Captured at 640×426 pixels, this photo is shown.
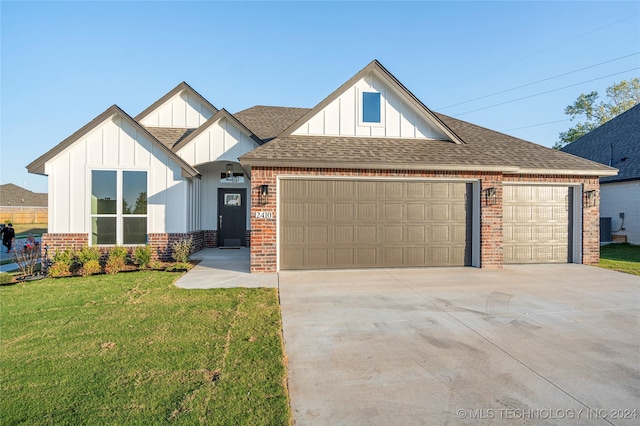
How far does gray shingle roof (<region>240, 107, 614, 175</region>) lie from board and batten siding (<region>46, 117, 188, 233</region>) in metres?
3.61

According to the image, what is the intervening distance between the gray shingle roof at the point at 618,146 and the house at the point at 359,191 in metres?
8.92

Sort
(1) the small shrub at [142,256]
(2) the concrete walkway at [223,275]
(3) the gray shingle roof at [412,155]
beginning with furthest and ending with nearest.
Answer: (1) the small shrub at [142,256] → (3) the gray shingle roof at [412,155] → (2) the concrete walkway at [223,275]

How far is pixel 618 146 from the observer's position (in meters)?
18.6

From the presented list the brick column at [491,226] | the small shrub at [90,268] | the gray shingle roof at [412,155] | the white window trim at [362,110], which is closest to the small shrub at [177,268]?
the small shrub at [90,268]

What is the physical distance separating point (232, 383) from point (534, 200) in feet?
34.1

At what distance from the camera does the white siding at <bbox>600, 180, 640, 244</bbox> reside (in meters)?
15.6

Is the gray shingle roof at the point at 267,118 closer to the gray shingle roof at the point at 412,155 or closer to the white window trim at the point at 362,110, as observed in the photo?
the gray shingle roof at the point at 412,155

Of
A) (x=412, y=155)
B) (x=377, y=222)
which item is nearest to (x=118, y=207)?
(x=377, y=222)

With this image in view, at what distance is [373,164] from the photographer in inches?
342

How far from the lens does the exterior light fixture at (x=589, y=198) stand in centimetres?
1005

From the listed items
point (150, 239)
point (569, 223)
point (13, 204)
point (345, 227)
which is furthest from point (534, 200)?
point (13, 204)

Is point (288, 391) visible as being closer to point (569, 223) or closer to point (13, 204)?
point (569, 223)

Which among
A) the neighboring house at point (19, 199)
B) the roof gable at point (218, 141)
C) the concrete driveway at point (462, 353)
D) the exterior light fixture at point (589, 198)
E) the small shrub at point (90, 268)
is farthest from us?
the neighboring house at point (19, 199)

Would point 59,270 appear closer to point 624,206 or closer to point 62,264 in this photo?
point 62,264
